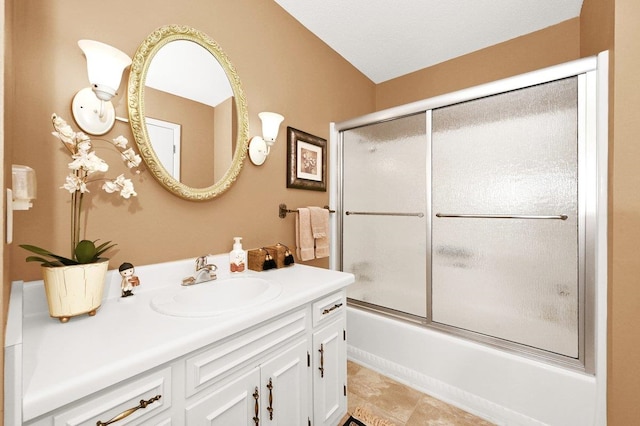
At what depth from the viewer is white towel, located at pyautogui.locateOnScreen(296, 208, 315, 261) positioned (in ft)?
5.99

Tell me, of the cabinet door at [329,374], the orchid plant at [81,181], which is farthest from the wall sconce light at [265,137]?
the cabinet door at [329,374]

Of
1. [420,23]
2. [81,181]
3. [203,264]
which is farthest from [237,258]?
[420,23]

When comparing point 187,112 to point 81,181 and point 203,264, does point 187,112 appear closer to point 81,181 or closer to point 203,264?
point 81,181

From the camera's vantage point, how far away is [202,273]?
Answer: 4.10 feet

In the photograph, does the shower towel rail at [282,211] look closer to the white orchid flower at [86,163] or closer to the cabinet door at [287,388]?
the cabinet door at [287,388]

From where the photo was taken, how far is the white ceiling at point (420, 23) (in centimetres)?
177

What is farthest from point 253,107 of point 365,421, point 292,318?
point 365,421

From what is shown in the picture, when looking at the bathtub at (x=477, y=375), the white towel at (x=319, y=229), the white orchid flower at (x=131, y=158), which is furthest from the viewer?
the white towel at (x=319, y=229)

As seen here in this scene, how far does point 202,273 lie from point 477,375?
1679 millimetres

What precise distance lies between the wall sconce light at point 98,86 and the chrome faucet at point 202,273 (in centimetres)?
66

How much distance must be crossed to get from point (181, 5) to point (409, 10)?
1458 millimetres

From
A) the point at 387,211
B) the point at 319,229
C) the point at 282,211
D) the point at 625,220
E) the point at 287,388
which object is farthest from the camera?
the point at 387,211

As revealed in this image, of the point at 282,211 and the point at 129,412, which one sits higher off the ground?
the point at 282,211

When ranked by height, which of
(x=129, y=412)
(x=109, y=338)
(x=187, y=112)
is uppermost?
(x=187, y=112)
